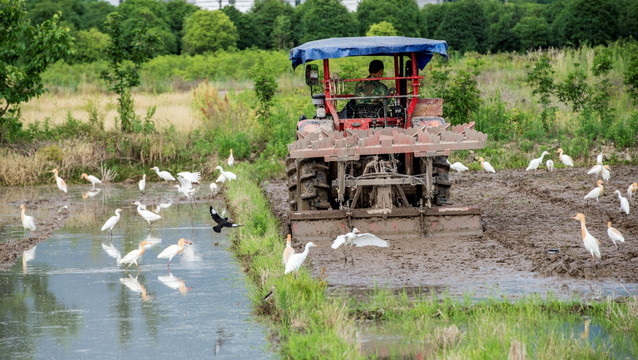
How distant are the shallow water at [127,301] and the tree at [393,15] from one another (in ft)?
139

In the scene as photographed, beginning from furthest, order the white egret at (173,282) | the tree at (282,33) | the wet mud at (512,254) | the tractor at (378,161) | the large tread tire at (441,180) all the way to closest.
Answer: the tree at (282,33)
the large tread tire at (441,180)
the tractor at (378,161)
the white egret at (173,282)
the wet mud at (512,254)

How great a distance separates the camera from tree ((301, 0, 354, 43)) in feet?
172

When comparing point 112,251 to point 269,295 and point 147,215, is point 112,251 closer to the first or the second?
point 147,215

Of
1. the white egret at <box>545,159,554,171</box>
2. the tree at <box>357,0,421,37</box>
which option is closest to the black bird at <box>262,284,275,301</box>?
the white egret at <box>545,159,554,171</box>

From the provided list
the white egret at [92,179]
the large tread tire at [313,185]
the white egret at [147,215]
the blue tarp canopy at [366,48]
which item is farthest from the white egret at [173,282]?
the white egret at [92,179]

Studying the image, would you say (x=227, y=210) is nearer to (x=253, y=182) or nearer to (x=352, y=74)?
(x=253, y=182)

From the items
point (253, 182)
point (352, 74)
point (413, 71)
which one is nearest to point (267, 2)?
point (352, 74)

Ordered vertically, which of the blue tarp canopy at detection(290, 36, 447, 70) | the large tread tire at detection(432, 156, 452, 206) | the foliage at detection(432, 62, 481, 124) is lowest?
the large tread tire at detection(432, 156, 452, 206)

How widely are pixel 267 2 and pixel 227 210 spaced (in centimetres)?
5346

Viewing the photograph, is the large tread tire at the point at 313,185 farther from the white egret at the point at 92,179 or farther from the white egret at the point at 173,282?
the white egret at the point at 92,179

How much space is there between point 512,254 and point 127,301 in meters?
4.73

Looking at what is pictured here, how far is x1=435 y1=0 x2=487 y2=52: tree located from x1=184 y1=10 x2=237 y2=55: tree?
562 inches

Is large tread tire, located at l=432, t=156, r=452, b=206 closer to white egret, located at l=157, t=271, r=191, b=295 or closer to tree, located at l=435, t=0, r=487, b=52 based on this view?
white egret, located at l=157, t=271, r=191, b=295

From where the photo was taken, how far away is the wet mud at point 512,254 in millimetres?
9203
